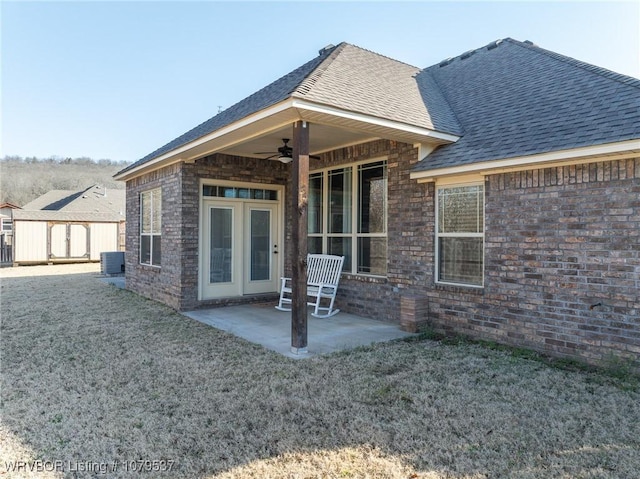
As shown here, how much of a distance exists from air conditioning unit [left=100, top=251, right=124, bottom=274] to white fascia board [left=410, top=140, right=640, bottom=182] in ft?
42.1

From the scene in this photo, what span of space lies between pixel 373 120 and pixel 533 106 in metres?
2.55

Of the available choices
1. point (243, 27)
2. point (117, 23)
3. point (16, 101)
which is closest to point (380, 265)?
point (243, 27)

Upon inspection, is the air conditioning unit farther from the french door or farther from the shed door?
the french door

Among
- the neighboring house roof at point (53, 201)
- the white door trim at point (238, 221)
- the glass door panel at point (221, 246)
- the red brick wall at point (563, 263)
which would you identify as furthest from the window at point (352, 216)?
the neighboring house roof at point (53, 201)

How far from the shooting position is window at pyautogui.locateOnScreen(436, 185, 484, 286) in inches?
230

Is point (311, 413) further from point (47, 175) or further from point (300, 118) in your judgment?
point (47, 175)

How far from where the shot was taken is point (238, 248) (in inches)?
345

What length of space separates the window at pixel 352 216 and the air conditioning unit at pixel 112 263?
9810 millimetres

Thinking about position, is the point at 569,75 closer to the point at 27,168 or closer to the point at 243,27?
the point at 243,27

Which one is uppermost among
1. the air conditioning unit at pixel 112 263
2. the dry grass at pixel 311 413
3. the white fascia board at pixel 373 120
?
the white fascia board at pixel 373 120

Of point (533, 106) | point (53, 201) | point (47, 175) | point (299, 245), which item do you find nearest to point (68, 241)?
point (53, 201)

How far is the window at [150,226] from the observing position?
939 centimetres

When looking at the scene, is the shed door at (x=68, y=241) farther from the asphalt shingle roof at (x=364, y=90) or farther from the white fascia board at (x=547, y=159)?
the white fascia board at (x=547, y=159)

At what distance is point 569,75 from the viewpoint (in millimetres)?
6207
